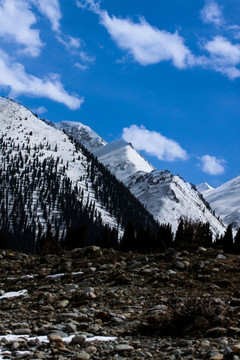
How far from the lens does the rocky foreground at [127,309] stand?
7227 mm

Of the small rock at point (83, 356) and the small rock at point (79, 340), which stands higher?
the small rock at point (79, 340)

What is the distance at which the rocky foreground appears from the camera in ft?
23.7

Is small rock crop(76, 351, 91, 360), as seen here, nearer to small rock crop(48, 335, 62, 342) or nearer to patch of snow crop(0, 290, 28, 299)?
small rock crop(48, 335, 62, 342)

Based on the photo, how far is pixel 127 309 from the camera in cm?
1063

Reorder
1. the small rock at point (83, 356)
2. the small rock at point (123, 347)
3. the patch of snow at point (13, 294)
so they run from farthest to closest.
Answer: the patch of snow at point (13, 294) → the small rock at point (123, 347) → the small rock at point (83, 356)

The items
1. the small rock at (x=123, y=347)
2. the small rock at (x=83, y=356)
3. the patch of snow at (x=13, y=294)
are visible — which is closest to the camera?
the small rock at (x=83, y=356)

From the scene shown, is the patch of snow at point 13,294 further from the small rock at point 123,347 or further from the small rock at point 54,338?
the small rock at point 123,347

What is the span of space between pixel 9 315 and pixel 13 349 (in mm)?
3647

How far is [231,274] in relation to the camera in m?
14.3

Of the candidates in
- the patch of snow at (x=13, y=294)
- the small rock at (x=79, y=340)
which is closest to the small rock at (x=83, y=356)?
the small rock at (x=79, y=340)

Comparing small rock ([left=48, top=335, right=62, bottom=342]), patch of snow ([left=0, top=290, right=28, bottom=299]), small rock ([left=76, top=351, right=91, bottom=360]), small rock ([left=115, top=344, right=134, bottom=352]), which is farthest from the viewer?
patch of snow ([left=0, top=290, right=28, bottom=299])

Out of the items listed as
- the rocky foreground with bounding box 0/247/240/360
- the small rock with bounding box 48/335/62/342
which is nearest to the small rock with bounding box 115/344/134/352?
the rocky foreground with bounding box 0/247/240/360

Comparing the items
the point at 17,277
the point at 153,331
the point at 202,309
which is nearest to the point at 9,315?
the point at 153,331

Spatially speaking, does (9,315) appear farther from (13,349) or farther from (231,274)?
(231,274)
